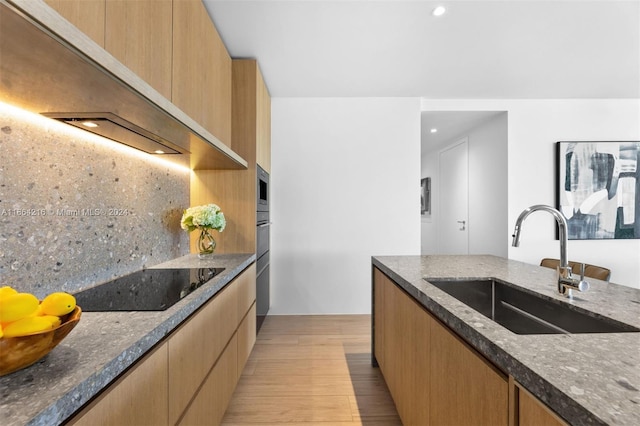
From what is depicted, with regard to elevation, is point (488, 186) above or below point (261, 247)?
above

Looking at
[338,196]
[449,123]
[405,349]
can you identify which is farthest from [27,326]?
[449,123]

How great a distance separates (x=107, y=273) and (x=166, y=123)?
2.71 feet

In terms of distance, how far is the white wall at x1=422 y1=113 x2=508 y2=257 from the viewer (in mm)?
3789

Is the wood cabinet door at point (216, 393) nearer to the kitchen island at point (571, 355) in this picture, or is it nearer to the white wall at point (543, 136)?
the kitchen island at point (571, 355)

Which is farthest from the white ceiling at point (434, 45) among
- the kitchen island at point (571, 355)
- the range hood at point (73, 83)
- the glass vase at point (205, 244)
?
the kitchen island at point (571, 355)

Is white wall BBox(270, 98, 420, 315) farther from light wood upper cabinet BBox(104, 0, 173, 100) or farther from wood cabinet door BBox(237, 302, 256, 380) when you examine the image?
light wood upper cabinet BBox(104, 0, 173, 100)

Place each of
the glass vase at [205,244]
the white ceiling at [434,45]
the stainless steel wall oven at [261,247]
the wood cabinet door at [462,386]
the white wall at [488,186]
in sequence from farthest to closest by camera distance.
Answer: the white wall at [488,186] → the stainless steel wall oven at [261,247] → the glass vase at [205,244] → the white ceiling at [434,45] → the wood cabinet door at [462,386]

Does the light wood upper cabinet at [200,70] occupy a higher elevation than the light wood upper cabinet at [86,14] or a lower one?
higher

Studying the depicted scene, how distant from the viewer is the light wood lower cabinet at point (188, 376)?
682 mm

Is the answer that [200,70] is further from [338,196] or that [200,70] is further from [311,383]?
[311,383]

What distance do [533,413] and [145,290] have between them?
139cm

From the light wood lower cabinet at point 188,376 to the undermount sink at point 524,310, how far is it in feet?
3.58

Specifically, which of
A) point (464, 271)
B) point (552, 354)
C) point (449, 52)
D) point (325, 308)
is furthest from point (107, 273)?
point (449, 52)

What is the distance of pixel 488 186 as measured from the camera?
4098 mm
